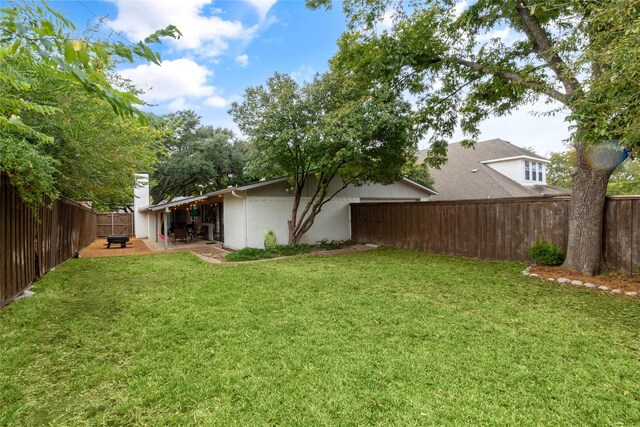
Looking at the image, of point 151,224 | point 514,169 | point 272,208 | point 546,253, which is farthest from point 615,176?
point 151,224

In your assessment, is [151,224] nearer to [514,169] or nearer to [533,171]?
[514,169]

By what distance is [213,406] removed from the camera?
242 cm

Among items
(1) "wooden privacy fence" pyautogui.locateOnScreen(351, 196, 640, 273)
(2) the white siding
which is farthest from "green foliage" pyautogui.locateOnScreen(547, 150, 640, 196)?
(1) "wooden privacy fence" pyautogui.locateOnScreen(351, 196, 640, 273)

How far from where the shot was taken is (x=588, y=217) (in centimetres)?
652

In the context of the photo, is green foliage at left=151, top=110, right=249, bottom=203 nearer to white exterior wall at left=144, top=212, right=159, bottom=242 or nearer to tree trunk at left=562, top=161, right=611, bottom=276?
white exterior wall at left=144, top=212, right=159, bottom=242

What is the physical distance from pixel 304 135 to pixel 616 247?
7796mm

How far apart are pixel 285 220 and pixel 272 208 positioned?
0.73m

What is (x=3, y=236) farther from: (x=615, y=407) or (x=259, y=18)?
(x=259, y=18)

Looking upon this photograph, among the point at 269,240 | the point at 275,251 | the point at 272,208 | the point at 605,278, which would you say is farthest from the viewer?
the point at 272,208

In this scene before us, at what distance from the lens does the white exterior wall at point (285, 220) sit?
471 inches

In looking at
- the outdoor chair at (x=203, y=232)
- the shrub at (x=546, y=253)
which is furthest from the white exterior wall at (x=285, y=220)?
the shrub at (x=546, y=253)

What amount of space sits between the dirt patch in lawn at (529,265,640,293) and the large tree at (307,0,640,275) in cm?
28

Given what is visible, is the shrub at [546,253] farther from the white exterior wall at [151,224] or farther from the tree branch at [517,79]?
the white exterior wall at [151,224]

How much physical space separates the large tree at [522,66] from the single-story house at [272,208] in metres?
4.74
